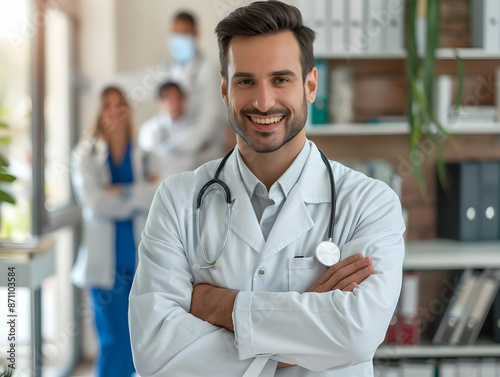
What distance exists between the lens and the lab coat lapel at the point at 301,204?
3.82 ft

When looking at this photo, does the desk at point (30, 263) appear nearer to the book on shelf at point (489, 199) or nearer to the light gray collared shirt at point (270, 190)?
the light gray collared shirt at point (270, 190)

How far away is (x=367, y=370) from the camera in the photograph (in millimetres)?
1212

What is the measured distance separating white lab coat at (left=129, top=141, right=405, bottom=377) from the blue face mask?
1418 millimetres

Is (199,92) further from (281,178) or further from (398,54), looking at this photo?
(281,178)

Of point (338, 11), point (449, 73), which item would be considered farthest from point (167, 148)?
point (449, 73)

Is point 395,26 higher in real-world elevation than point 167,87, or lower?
higher

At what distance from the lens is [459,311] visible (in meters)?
2.43

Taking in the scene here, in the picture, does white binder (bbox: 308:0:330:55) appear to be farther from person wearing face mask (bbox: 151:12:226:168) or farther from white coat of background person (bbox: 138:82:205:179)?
white coat of background person (bbox: 138:82:205:179)

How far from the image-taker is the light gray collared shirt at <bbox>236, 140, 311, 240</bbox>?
1216mm

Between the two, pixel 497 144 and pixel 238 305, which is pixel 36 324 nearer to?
pixel 238 305

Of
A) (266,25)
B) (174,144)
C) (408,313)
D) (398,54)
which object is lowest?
(408,313)

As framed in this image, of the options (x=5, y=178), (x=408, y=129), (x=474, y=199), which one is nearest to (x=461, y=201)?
(x=474, y=199)

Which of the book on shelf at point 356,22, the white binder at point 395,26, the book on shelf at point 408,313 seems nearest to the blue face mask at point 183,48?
the book on shelf at point 356,22

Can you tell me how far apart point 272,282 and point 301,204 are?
17 centimetres
